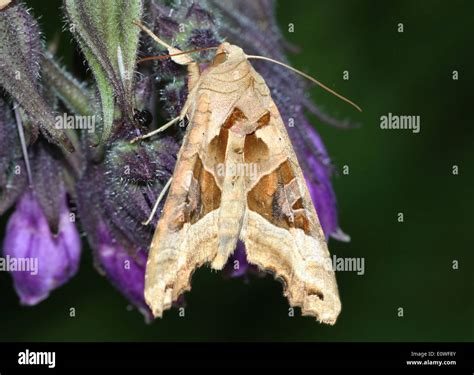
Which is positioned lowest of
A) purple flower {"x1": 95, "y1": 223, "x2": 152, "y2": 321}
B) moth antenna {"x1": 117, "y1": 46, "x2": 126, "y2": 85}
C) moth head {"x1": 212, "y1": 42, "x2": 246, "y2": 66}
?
purple flower {"x1": 95, "y1": 223, "x2": 152, "y2": 321}

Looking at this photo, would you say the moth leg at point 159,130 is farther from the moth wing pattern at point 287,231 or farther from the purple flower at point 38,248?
the purple flower at point 38,248

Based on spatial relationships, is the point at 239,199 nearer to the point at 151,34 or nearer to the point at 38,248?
the point at 151,34

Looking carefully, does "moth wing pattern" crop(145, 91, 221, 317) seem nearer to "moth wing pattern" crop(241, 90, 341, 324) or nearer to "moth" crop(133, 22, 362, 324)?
"moth" crop(133, 22, 362, 324)

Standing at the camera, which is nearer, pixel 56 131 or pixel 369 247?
pixel 56 131

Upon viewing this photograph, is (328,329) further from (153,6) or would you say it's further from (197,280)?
(153,6)

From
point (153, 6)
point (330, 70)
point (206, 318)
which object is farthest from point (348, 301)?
point (153, 6)

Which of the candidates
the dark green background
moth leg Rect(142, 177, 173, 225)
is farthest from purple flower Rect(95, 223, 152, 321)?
the dark green background
